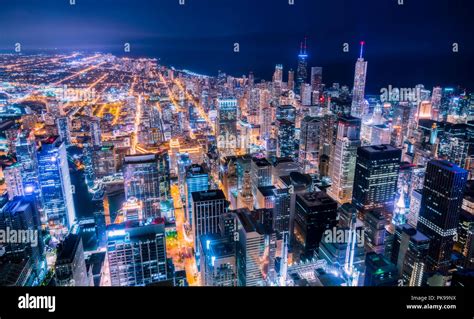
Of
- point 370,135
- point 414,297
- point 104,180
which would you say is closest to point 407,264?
point 414,297

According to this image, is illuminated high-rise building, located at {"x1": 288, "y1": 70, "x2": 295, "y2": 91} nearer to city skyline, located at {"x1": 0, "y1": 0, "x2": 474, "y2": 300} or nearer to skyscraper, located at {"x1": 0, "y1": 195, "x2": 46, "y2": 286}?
city skyline, located at {"x1": 0, "y1": 0, "x2": 474, "y2": 300}

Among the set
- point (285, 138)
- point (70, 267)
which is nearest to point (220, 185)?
point (285, 138)

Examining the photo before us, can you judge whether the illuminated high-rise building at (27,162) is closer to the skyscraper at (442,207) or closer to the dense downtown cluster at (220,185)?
the dense downtown cluster at (220,185)

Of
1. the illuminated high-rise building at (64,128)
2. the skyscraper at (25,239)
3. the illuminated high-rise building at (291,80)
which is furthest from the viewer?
the illuminated high-rise building at (291,80)

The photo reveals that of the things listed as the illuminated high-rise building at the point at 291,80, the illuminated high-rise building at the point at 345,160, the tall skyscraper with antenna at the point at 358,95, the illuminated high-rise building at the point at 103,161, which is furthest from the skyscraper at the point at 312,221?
the illuminated high-rise building at the point at 291,80

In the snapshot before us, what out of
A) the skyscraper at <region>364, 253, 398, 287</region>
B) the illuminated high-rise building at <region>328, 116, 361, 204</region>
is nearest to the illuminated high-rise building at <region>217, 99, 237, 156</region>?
the illuminated high-rise building at <region>328, 116, 361, 204</region>

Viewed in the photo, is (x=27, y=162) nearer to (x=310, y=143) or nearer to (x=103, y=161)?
(x=103, y=161)
